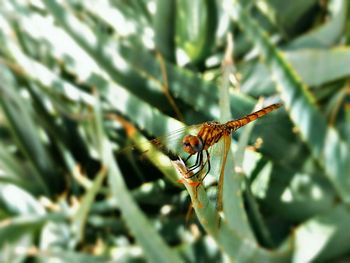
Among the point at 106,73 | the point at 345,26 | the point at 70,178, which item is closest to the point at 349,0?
the point at 345,26

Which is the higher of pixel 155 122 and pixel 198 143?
pixel 155 122

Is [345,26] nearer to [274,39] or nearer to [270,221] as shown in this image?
[274,39]

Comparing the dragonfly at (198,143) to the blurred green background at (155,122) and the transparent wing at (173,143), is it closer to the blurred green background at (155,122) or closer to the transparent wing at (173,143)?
the transparent wing at (173,143)

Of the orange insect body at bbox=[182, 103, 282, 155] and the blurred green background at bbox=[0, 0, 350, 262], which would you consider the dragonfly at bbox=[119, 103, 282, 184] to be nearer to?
the orange insect body at bbox=[182, 103, 282, 155]

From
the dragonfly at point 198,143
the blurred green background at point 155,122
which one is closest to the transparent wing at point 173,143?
the dragonfly at point 198,143

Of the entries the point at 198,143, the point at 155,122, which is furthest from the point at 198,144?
the point at 155,122

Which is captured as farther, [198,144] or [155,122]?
[155,122]

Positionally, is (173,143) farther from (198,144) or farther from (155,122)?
(155,122)
